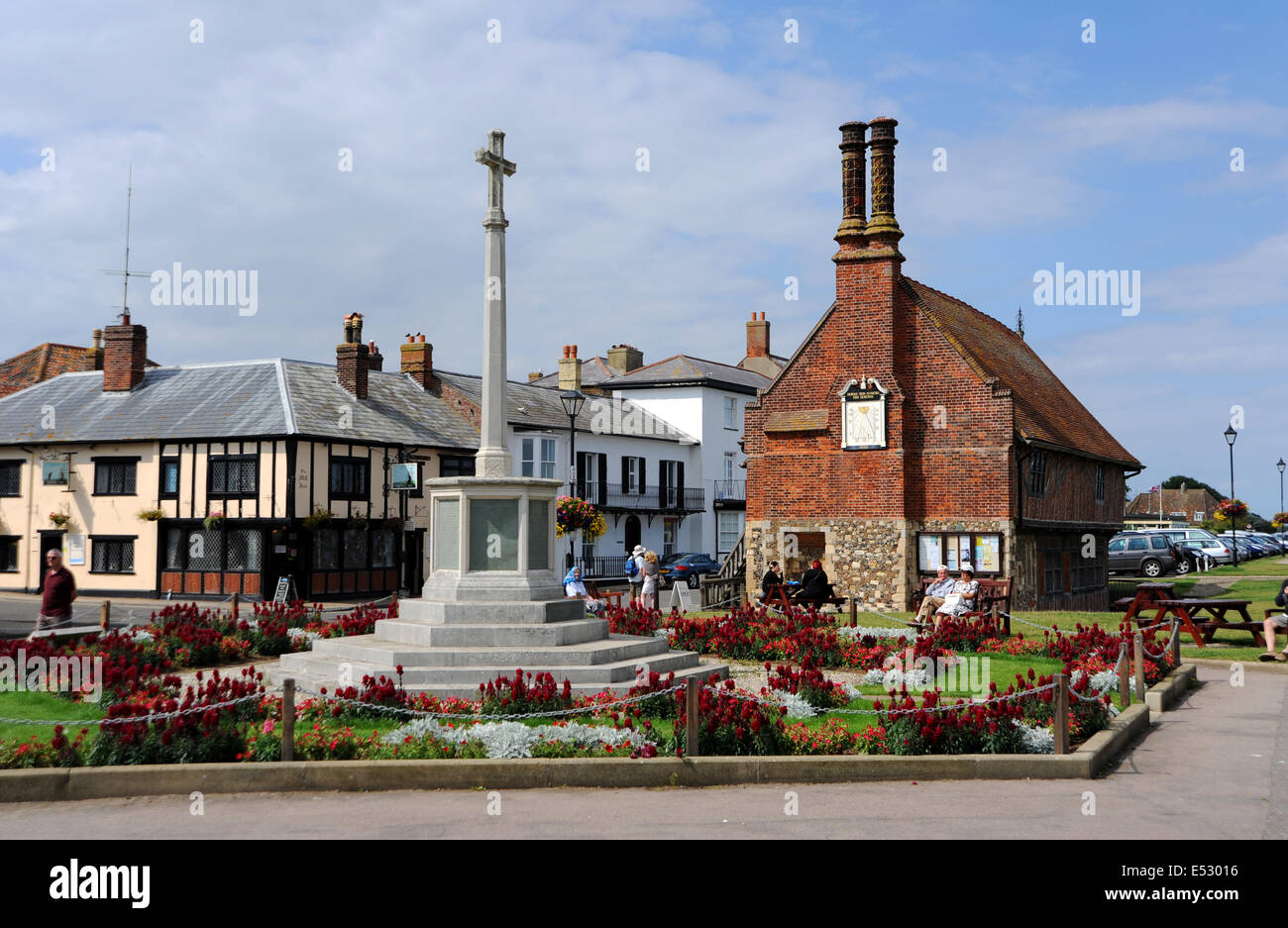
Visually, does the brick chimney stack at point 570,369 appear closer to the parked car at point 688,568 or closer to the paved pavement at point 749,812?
the parked car at point 688,568

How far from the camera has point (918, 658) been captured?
15195 millimetres

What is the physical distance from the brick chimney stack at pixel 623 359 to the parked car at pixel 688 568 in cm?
1448

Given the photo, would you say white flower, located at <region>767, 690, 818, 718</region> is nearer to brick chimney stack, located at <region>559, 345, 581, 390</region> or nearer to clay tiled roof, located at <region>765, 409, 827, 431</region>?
clay tiled roof, located at <region>765, 409, 827, 431</region>

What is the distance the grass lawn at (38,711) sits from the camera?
10.8 meters

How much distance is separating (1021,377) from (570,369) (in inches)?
937

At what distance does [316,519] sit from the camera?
33.0m

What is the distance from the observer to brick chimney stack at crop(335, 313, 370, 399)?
37.4 metres

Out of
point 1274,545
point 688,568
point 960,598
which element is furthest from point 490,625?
point 1274,545

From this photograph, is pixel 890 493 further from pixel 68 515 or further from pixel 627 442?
pixel 68 515

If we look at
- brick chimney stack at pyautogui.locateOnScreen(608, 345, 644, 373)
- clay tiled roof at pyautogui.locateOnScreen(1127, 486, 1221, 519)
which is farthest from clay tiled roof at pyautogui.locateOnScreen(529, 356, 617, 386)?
clay tiled roof at pyautogui.locateOnScreen(1127, 486, 1221, 519)

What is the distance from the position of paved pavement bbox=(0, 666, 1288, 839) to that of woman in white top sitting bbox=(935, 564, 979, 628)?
8384 mm

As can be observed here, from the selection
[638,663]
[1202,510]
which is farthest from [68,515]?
[1202,510]

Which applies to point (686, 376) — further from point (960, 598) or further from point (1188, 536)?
point (960, 598)

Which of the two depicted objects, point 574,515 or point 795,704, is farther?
point 574,515
